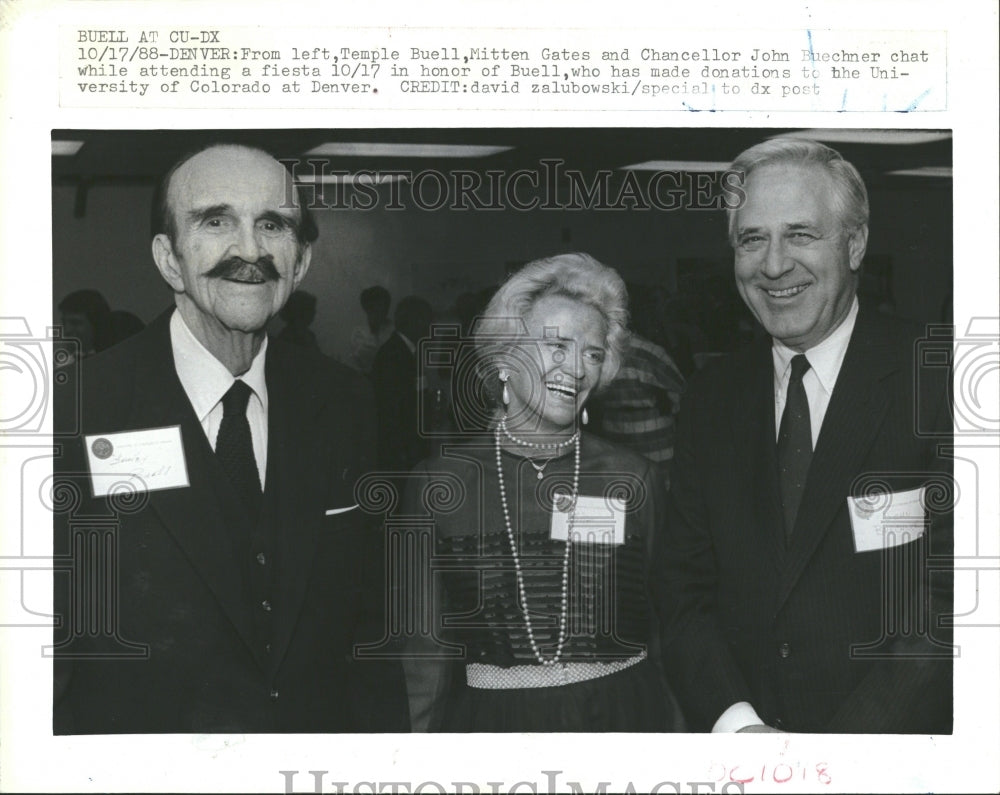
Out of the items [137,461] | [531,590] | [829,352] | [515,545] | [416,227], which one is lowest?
[531,590]

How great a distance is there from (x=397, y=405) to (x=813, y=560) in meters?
1.09

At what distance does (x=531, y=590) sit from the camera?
338cm

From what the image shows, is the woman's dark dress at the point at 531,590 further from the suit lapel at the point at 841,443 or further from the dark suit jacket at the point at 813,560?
the suit lapel at the point at 841,443

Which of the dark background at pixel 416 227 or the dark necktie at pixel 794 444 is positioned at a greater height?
the dark background at pixel 416 227

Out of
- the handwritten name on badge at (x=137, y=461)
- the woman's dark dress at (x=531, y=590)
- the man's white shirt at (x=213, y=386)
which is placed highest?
the man's white shirt at (x=213, y=386)

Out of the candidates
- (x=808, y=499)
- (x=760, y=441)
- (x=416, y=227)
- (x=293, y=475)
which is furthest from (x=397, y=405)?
(x=808, y=499)

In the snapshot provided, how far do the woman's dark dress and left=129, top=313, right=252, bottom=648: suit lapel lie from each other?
1.52 feet

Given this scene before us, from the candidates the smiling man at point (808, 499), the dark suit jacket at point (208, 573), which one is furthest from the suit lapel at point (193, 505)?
the smiling man at point (808, 499)

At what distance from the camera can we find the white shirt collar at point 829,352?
3402 millimetres

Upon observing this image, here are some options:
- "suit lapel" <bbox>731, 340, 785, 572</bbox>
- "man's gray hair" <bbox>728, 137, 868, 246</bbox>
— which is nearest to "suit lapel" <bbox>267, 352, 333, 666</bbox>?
"suit lapel" <bbox>731, 340, 785, 572</bbox>

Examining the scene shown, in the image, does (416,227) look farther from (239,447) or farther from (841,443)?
(841,443)

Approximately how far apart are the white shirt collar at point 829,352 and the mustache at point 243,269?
126 cm
